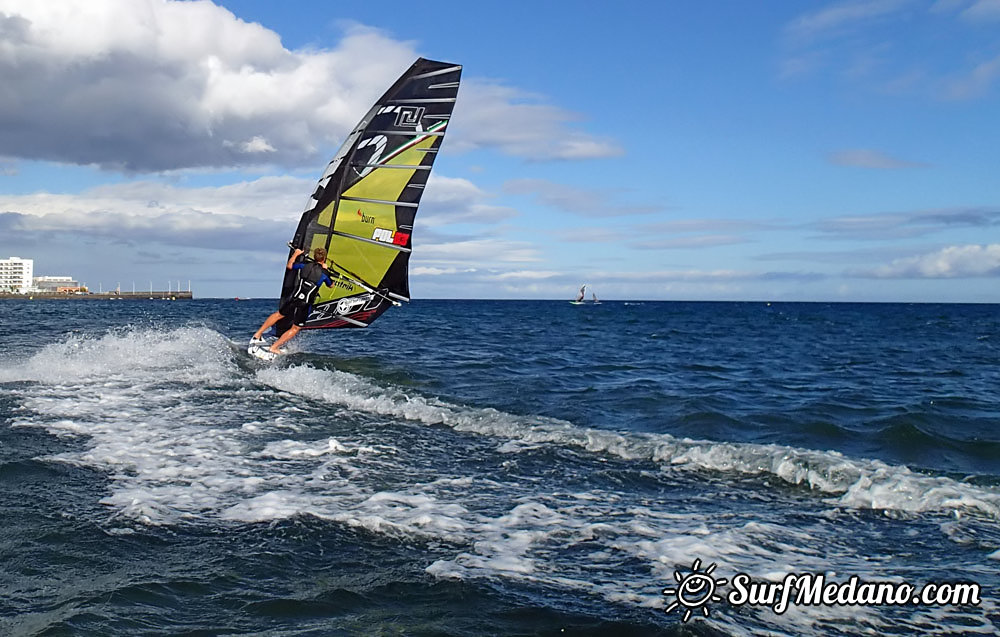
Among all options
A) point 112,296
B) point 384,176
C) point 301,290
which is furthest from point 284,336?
point 112,296

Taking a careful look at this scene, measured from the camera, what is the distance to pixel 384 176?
11055 millimetres

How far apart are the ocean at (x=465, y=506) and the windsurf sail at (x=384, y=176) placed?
216cm

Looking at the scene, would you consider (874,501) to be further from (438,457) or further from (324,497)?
(324,497)

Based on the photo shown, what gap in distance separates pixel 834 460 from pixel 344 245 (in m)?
7.73

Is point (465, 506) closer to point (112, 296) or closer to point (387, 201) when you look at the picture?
point (387, 201)

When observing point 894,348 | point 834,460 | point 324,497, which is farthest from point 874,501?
point 894,348

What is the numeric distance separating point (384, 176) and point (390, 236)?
922 millimetres

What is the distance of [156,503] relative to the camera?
445 centimetres

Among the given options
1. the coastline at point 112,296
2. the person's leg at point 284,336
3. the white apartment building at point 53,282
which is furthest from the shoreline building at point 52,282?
the person's leg at point 284,336

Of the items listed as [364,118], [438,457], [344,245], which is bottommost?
[438,457]

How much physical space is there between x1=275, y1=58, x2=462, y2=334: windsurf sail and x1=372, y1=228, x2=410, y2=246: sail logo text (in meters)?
0.02

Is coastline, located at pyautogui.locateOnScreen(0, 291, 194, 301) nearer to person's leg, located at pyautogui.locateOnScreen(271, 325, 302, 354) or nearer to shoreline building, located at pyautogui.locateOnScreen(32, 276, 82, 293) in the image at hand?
shoreline building, located at pyautogui.locateOnScreen(32, 276, 82, 293)

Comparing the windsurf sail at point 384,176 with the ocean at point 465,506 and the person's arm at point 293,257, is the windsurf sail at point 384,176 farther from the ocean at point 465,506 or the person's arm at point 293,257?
the ocean at point 465,506

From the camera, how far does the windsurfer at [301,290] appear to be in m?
11.4
